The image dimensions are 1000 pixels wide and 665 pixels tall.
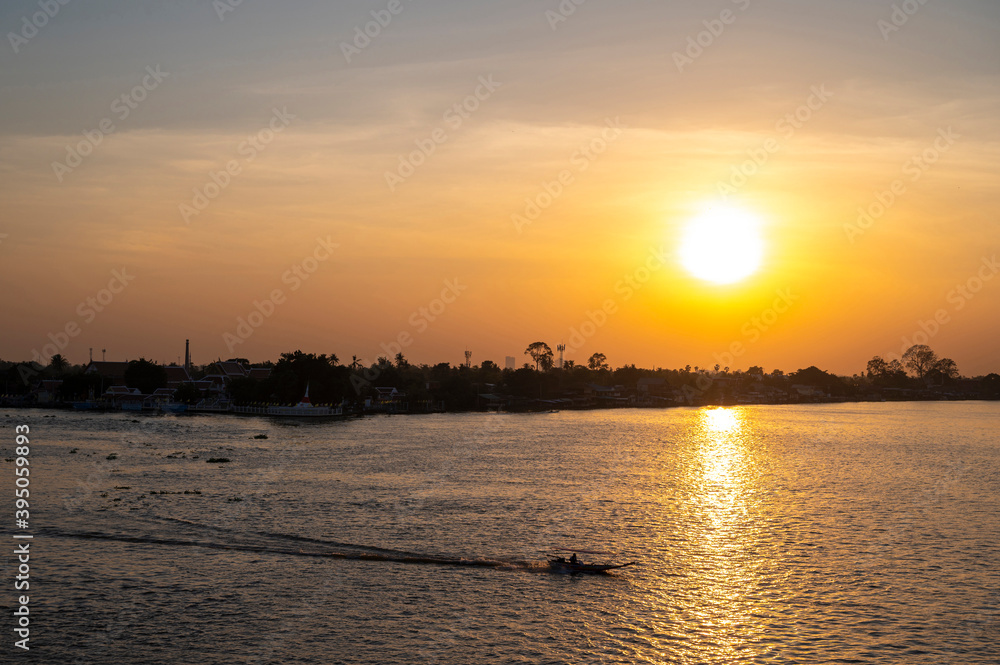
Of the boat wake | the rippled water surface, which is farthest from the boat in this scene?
the boat wake

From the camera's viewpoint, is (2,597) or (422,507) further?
(422,507)

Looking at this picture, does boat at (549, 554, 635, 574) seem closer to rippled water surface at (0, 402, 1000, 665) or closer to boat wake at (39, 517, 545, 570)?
rippled water surface at (0, 402, 1000, 665)

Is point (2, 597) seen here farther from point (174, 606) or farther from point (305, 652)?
point (305, 652)

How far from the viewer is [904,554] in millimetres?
37188

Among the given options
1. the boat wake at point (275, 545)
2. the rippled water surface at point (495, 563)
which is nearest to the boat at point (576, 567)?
the rippled water surface at point (495, 563)

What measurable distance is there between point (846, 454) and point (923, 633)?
234 ft

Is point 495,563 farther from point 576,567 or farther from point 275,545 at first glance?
point 275,545

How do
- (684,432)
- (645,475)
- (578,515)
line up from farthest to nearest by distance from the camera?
(684,432) < (645,475) < (578,515)

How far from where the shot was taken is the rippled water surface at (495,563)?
24469 mm

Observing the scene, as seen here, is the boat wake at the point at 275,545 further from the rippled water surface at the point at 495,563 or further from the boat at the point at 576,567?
the boat at the point at 576,567

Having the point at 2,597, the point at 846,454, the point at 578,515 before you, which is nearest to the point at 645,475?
the point at 578,515

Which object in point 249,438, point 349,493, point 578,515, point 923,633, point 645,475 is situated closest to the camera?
point 923,633

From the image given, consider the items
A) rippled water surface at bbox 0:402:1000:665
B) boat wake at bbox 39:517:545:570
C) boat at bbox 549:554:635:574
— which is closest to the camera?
rippled water surface at bbox 0:402:1000:665

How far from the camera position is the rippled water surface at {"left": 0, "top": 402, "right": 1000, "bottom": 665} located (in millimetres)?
24469
